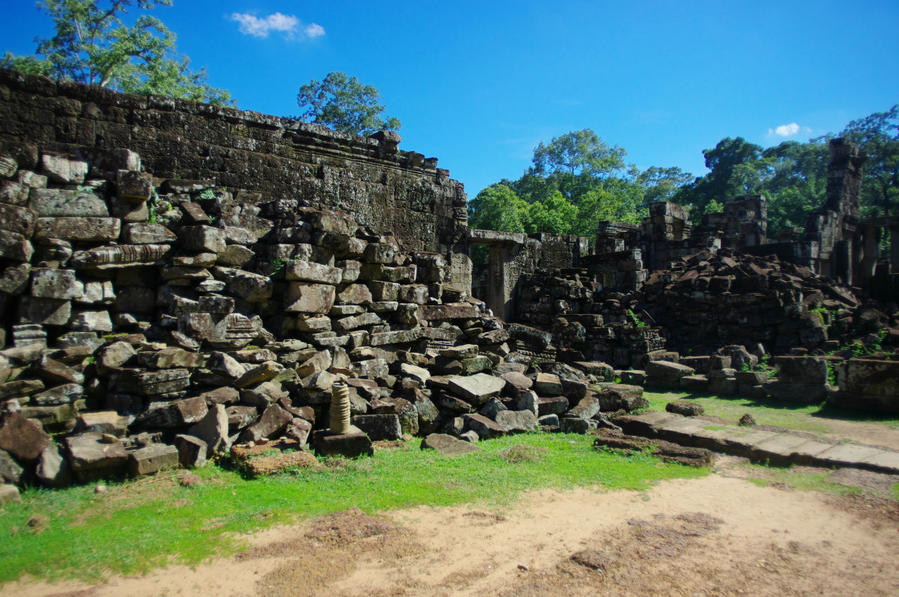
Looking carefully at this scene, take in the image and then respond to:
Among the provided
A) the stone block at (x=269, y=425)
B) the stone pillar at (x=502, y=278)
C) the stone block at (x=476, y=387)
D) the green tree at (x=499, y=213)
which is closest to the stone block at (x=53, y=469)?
the stone block at (x=269, y=425)

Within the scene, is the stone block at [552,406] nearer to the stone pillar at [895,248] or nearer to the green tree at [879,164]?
the stone pillar at [895,248]

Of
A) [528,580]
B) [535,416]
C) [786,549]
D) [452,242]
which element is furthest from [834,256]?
[528,580]

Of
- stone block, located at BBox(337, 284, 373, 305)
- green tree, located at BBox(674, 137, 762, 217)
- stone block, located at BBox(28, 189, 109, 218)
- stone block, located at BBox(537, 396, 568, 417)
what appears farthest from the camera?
green tree, located at BBox(674, 137, 762, 217)

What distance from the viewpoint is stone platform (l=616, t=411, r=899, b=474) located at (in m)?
5.46

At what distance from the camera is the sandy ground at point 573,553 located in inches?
123

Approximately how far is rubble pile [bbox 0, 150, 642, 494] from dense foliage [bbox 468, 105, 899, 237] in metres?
19.7

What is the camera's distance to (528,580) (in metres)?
3.22

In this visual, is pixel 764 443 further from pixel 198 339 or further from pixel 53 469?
pixel 53 469

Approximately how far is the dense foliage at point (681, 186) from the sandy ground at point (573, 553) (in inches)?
890

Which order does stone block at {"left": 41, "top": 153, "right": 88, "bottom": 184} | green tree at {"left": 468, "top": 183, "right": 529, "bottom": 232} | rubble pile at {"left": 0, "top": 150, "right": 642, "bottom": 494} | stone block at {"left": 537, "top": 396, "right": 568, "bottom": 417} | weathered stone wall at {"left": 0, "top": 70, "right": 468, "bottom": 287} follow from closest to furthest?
1. rubble pile at {"left": 0, "top": 150, "right": 642, "bottom": 494}
2. stone block at {"left": 41, "top": 153, "right": 88, "bottom": 184}
3. weathered stone wall at {"left": 0, "top": 70, "right": 468, "bottom": 287}
4. stone block at {"left": 537, "top": 396, "right": 568, "bottom": 417}
5. green tree at {"left": 468, "top": 183, "right": 529, "bottom": 232}

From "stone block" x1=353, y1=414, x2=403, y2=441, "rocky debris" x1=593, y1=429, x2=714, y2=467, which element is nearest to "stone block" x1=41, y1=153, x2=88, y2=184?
"stone block" x1=353, y1=414, x2=403, y2=441

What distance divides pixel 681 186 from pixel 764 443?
1847 inches

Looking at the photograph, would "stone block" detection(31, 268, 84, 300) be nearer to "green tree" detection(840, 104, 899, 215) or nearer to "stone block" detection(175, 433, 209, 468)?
"stone block" detection(175, 433, 209, 468)

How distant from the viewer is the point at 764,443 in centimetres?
606
